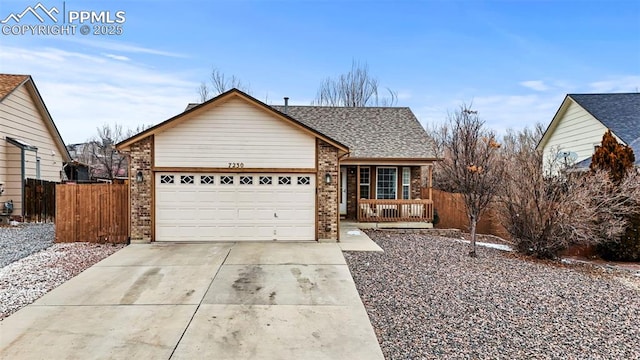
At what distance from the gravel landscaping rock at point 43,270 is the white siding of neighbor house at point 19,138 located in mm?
6496

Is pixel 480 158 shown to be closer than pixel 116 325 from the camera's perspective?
No

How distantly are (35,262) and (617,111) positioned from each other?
21238mm

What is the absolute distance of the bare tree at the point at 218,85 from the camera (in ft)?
94.4

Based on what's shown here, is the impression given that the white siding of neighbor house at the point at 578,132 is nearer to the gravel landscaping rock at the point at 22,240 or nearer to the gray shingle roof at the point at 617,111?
the gray shingle roof at the point at 617,111

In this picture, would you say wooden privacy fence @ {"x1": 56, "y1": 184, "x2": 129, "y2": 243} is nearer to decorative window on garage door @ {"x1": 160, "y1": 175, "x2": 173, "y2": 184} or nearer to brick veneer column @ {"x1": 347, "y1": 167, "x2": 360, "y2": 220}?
decorative window on garage door @ {"x1": 160, "y1": 175, "x2": 173, "y2": 184}

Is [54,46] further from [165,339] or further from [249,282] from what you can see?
[165,339]

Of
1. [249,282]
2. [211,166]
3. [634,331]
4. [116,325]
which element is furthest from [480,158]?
[116,325]

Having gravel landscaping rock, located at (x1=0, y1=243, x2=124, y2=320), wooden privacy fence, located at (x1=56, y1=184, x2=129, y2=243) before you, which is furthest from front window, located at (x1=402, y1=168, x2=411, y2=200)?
gravel landscaping rock, located at (x1=0, y1=243, x2=124, y2=320)

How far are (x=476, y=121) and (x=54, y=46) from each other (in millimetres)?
15103

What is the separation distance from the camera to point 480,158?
9.12 meters

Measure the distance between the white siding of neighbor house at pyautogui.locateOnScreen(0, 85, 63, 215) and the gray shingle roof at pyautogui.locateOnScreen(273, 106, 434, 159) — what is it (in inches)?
431

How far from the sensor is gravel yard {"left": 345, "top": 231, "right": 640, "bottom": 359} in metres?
4.57

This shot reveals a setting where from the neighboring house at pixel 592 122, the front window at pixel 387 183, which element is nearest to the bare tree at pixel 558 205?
the neighboring house at pixel 592 122

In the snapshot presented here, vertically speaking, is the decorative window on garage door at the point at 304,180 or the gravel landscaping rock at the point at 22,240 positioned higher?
the decorative window on garage door at the point at 304,180
